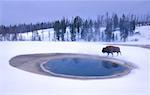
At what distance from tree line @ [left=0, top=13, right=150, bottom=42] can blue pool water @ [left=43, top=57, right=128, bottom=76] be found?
0.19 meters

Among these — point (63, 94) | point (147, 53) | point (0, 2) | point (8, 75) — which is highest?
point (0, 2)

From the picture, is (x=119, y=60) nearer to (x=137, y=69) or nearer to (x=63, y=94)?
(x=137, y=69)

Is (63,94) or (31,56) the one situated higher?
(31,56)

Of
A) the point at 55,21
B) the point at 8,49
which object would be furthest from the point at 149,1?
the point at 8,49

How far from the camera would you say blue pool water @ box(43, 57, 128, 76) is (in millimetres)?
2242

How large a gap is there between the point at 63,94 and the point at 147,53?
0.80 meters

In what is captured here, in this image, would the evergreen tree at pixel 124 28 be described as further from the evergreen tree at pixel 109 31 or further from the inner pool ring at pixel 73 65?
the inner pool ring at pixel 73 65

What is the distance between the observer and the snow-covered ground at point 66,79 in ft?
7.11

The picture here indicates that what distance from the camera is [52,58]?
2.32 meters

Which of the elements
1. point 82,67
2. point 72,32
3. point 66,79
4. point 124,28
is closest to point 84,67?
point 82,67

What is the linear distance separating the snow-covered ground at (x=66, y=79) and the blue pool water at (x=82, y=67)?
65 millimetres

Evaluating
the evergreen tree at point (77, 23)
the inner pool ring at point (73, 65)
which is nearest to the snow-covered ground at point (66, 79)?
the inner pool ring at point (73, 65)

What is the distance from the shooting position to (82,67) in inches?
89.2

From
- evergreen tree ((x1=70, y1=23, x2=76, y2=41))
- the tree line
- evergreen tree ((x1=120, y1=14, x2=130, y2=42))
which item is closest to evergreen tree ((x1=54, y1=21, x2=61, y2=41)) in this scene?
the tree line
